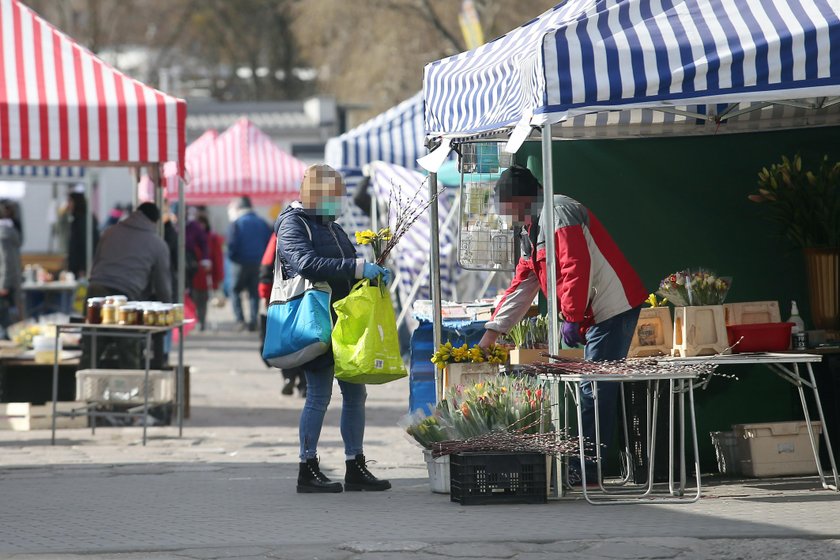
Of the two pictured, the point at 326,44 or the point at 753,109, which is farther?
the point at 326,44

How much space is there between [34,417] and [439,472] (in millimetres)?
5309

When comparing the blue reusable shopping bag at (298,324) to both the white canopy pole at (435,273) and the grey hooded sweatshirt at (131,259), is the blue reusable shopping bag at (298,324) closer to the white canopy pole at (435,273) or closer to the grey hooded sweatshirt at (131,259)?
the white canopy pole at (435,273)

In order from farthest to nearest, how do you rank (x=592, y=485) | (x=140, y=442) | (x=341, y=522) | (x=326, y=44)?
(x=326, y=44) < (x=140, y=442) < (x=592, y=485) < (x=341, y=522)

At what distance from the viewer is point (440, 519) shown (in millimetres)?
7766

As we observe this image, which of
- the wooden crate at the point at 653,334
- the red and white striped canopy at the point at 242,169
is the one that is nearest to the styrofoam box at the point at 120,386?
the wooden crate at the point at 653,334

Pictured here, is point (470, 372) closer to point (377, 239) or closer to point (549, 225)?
point (377, 239)

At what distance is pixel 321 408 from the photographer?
8719 mm

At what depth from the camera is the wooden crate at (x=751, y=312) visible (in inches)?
349

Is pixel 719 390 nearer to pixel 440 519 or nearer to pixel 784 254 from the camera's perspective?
pixel 784 254

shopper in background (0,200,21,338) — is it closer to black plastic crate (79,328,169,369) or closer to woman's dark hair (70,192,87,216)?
woman's dark hair (70,192,87,216)

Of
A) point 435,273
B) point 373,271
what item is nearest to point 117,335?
point 435,273

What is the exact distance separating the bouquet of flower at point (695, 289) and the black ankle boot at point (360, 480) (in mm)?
2042

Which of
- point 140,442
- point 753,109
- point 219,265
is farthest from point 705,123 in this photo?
point 219,265

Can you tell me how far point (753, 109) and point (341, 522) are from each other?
3.53 metres
